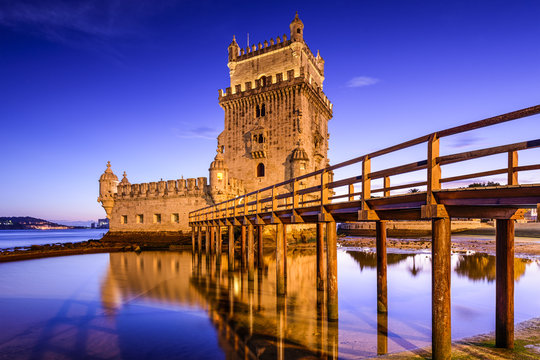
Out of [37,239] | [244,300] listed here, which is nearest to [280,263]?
[244,300]

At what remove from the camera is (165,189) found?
3334cm

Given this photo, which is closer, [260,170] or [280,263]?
[280,263]

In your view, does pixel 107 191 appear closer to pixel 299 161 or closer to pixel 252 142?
pixel 252 142

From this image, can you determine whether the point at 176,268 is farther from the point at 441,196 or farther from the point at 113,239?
the point at 113,239

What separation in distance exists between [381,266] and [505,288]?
362cm

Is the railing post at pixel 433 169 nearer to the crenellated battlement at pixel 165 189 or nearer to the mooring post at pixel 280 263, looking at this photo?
the mooring post at pixel 280 263

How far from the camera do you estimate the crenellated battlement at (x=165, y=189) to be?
31.2 metres

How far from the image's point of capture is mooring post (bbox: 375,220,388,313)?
30.6 ft

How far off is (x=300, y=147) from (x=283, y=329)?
77.3 feet

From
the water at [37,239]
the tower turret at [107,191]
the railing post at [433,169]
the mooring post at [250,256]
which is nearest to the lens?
the railing post at [433,169]

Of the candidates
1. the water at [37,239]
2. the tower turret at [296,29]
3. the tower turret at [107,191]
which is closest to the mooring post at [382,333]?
the tower turret at [296,29]

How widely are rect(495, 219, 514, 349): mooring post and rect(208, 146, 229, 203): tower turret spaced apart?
24.3 m

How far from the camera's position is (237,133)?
113 feet

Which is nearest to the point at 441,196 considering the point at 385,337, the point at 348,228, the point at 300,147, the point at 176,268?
the point at 385,337
